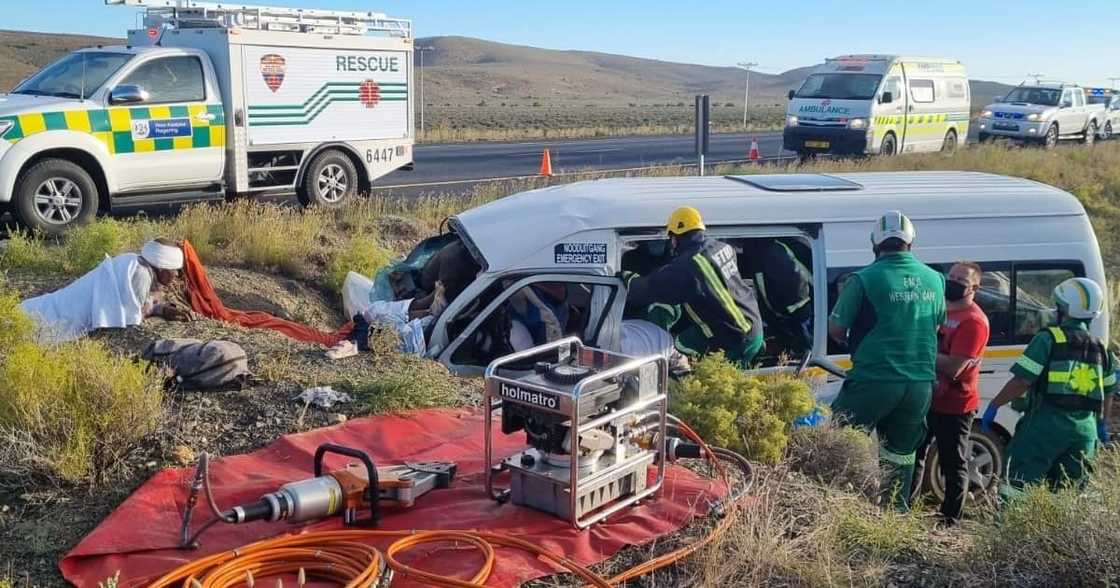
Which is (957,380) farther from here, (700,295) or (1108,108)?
(1108,108)

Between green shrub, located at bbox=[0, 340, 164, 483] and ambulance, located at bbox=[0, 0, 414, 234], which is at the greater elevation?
ambulance, located at bbox=[0, 0, 414, 234]

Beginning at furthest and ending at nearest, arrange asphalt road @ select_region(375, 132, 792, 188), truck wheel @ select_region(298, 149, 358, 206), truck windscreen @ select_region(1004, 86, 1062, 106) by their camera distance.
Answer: truck windscreen @ select_region(1004, 86, 1062, 106) → asphalt road @ select_region(375, 132, 792, 188) → truck wheel @ select_region(298, 149, 358, 206)

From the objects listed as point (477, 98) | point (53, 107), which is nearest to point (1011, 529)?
point (53, 107)

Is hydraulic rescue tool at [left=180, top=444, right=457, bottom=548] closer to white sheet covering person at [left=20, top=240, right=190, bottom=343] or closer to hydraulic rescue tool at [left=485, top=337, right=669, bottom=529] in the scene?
hydraulic rescue tool at [left=485, top=337, right=669, bottom=529]

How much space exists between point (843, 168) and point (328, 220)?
1024 cm

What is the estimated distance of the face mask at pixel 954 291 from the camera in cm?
612

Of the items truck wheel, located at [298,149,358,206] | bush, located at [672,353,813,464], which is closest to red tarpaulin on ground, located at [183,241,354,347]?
bush, located at [672,353,813,464]

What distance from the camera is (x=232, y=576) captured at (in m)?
3.73

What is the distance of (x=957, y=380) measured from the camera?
607 centimetres

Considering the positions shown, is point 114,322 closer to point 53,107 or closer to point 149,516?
point 149,516

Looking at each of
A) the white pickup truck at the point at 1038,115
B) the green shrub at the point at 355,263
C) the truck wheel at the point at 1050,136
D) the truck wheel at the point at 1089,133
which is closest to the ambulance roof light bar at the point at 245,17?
the green shrub at the point at 355,263

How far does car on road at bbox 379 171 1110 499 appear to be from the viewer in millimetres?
6426

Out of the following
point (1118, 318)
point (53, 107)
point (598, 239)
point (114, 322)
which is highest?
point (53, 107)

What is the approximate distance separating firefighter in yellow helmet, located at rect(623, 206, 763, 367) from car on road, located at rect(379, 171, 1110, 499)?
0.58ft
